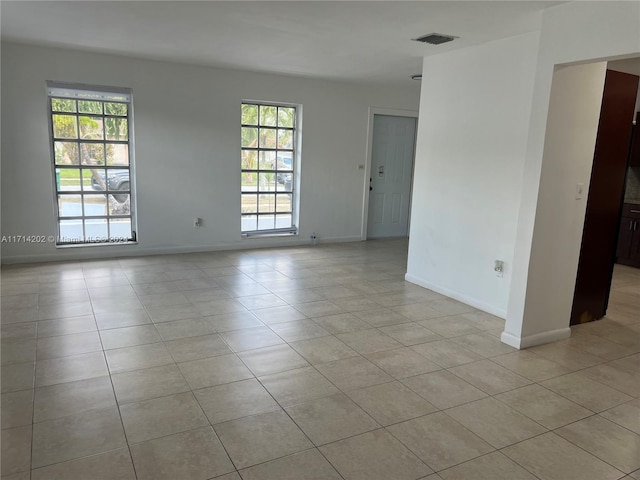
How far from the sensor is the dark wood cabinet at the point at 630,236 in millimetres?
6258

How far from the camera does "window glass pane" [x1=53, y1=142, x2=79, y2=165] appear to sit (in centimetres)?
544

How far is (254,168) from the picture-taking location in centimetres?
668

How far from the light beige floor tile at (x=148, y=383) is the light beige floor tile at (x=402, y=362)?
4.27 feet

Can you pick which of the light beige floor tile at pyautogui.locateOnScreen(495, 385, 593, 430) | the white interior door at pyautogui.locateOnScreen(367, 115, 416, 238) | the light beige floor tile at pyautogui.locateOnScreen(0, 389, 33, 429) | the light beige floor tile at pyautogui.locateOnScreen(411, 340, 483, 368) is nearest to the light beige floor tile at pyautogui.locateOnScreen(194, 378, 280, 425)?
the light beige floor tile at pyautogui.locateOnScreen(0, 389, 33, 429)

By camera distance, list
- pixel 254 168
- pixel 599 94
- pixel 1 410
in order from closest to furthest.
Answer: pixel 1 410 < pixel 599 94 < pixel 254 168

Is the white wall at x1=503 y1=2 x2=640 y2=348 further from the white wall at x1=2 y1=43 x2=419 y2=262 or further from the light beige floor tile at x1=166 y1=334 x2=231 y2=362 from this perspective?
the white wall at x1=2 y1=43 x2=419 y2=262

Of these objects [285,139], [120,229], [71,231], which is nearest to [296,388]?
[120,229]

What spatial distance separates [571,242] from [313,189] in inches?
162

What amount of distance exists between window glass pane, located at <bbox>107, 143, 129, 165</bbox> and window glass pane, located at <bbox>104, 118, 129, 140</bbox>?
3.9 inches

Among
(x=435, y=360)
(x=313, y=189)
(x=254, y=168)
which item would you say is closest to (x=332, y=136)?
(x=313, y=189)

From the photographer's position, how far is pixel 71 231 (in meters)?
5.67

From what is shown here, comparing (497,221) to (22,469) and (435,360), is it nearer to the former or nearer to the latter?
(435,360)

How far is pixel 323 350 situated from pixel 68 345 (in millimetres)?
1822

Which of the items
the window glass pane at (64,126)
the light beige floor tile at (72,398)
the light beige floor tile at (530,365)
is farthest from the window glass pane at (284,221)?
the light beige floor tile at (72,398)
